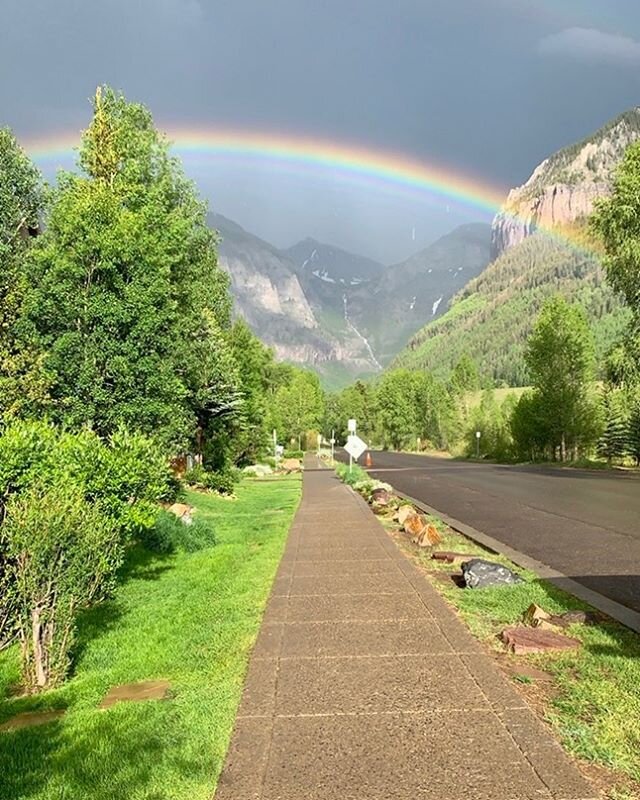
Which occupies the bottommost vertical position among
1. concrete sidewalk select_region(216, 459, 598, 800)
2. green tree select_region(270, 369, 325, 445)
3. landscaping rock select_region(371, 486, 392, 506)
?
landscaping rock select_region(371, 486, 392, 506)

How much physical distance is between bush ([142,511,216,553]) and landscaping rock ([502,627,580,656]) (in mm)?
7746

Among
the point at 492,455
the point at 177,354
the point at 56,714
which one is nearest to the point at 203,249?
the point at 177,354

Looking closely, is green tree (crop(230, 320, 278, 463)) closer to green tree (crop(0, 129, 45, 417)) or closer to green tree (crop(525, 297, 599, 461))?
green tree (crop(0, 129, 45, 417))

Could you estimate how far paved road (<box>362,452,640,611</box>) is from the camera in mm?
9203

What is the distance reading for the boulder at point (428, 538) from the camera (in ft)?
39.0

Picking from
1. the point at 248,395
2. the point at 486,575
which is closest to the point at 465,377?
the point at 248,395

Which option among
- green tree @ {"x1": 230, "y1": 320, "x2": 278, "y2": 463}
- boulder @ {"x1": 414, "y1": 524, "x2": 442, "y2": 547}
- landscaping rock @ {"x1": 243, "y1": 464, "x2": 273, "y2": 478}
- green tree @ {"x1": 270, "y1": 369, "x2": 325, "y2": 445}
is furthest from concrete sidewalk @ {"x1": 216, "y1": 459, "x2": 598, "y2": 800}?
green tree @ {"x1": 270, "y1": 369, "x2": 325, "y2": 445}

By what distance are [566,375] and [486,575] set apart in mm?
43959

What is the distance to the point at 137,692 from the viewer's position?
512 cm

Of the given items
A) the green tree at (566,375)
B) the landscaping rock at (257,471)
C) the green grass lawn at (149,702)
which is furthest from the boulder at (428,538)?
the green tree at (566,375)

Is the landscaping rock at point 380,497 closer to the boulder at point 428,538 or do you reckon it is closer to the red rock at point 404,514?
the red rock at point 404,514

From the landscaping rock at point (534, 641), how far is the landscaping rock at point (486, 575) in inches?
87.0

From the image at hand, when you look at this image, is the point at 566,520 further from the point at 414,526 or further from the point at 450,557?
the point at 450,557

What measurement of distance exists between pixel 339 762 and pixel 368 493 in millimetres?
18537
